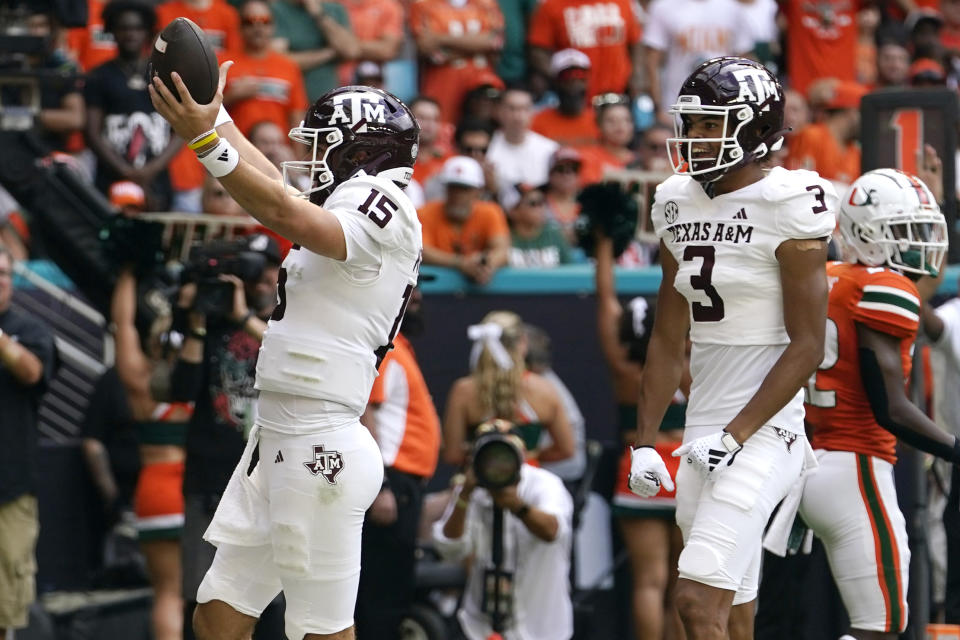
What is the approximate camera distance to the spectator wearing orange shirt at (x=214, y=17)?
1050 centimetres

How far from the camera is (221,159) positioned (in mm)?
4668

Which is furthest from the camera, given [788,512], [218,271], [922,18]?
[922,18]

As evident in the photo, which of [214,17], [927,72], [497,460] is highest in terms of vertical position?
[214,17]

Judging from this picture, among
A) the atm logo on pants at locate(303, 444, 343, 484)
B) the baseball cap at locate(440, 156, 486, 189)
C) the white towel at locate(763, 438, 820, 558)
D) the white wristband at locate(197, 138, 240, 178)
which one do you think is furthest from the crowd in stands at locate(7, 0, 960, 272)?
the white wristband at locate(197, 138, 240, 178)

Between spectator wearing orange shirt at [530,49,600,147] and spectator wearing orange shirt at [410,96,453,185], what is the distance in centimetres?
104

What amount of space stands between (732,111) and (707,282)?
57 cm

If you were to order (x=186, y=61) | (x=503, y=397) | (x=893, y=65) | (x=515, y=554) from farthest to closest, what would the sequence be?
(x=893, y=65), (x=503, y=397), (x=515, y=554), (x=186, y=61)

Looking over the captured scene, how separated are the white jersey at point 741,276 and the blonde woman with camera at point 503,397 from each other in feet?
8.89

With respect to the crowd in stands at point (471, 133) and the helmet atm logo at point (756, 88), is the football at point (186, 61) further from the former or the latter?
the crowd in stands at point (471, 133)

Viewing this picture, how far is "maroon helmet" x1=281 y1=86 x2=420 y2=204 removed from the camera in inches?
206

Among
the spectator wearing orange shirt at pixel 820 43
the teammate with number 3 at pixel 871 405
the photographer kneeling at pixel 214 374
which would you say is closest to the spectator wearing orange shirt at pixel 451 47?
the spectator wearing orange shirt at pixel 820 43

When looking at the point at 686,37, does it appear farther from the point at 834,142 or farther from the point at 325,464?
the point at 325,464

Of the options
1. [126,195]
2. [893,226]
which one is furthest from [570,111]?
[893,226]

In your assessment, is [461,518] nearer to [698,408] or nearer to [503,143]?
[698,408]
